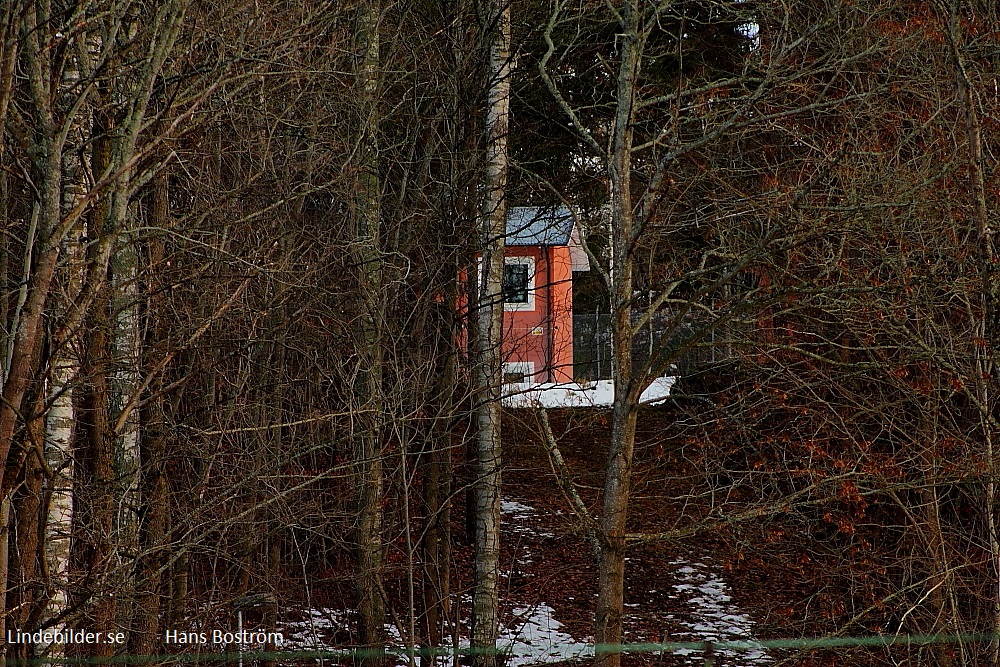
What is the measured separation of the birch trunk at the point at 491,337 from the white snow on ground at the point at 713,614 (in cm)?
349

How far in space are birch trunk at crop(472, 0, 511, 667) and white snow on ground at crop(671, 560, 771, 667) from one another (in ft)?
11.4

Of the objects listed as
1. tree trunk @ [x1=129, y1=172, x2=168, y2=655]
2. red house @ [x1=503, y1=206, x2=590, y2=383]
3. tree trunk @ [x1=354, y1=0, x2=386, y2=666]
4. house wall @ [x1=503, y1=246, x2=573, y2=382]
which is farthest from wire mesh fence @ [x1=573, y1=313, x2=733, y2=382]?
tree trunk @ [x1=129, y1=172, x2=168, y2=655]

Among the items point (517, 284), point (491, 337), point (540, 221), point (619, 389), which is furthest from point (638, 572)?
point (619, 389)

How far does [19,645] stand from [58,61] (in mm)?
2369

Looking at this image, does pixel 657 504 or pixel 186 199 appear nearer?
pixel 186 199

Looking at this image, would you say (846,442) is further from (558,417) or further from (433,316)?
(558,417)

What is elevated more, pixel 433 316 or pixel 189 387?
pixel 433 316

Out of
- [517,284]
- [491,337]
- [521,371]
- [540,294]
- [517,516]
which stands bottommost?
[517,516]

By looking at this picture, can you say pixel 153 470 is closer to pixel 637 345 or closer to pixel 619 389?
pixel 619 389

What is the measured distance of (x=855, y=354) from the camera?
10453 mm

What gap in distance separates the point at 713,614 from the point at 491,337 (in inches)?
248

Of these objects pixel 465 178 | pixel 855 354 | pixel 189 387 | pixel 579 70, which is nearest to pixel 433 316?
pixel 465 178

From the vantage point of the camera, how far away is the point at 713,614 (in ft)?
43.2

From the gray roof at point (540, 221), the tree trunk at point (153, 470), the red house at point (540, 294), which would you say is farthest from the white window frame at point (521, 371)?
the tree trunk at point (153, 470)
